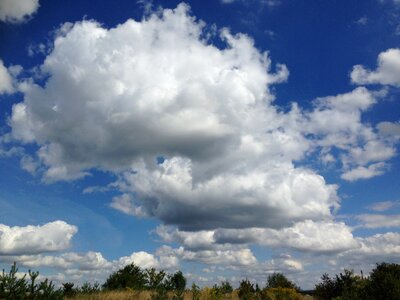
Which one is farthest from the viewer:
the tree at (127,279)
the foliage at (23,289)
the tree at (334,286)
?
the tree at (127,279)

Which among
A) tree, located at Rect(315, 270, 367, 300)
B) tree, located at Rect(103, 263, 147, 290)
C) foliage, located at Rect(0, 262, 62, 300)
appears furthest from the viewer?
tree, located at Rect(103, 263, 147, 290)

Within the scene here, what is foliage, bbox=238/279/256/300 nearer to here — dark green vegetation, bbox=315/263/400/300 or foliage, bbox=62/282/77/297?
dark green vegetation, bbox=315/263/400/300

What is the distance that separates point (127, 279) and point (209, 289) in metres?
15.3

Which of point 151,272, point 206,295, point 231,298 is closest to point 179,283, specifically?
point 151,272

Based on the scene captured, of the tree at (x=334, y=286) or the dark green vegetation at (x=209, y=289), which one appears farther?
the tree at (x=334, y=286)

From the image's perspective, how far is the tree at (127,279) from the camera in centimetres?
4034

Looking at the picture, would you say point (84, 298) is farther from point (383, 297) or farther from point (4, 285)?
point (383, 297)

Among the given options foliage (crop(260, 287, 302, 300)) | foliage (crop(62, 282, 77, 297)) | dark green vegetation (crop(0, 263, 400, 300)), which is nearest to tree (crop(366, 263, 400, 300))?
dark green vegetation (crop(0, 263, 400, 300))

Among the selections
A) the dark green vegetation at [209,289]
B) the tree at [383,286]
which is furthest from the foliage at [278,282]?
Answer: the tree at [383,286]

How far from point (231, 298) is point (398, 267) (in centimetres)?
1249

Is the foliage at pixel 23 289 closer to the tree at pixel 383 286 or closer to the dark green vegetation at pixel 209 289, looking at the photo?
the dark green vegetation at pixel 209 289

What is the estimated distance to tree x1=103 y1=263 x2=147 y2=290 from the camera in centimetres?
4034

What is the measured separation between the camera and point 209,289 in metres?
28.5

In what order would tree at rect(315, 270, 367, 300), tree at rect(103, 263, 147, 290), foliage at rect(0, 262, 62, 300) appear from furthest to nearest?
1. tree at rect(103, 263, 147, 290)
2. tree at rect(315, 270, 367, 300)
3. foliage at rect(0, 262, 62, 300)
